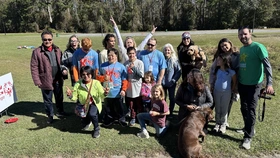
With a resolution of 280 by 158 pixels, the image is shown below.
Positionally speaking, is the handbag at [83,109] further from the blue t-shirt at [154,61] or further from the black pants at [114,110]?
Result: the blue t-shirt at [154,61]

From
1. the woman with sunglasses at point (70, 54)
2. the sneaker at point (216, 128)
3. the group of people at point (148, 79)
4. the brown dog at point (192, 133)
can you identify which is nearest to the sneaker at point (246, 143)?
the group of people at point (148, 79)

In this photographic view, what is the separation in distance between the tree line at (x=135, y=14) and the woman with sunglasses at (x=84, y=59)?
34940 mm

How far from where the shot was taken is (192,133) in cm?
363

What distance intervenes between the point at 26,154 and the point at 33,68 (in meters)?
1.74

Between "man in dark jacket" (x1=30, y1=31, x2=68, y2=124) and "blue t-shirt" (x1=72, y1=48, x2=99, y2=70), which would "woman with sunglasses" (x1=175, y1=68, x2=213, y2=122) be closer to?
"blue t-shirt" (x1=72, y1=48, x2=99, y2=70)

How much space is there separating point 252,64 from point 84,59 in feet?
10.1

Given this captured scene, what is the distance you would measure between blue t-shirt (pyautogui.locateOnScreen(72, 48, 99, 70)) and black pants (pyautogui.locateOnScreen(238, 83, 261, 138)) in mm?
2790

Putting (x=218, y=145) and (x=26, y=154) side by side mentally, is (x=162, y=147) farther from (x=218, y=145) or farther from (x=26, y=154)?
(x=26, y=154)

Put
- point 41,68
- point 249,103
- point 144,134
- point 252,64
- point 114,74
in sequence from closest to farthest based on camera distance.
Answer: point 252,64, point 249,103, point 144,134, point 114,74, point 41,68

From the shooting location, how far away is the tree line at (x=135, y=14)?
127ft

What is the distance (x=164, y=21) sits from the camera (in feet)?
152

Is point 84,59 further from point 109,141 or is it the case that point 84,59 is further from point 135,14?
point 135,14

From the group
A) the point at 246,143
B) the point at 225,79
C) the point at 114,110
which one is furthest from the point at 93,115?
the point at 246,143

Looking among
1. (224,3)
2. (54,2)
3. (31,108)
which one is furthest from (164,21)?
(31,108)
